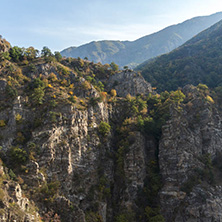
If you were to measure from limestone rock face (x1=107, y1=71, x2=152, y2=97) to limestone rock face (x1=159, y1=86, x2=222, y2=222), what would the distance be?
24.3 m

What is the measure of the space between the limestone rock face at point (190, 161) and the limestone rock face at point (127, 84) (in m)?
24.3

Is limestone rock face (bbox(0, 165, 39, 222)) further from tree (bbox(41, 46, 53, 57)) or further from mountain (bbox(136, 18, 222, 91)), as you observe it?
mountain (bbox(136, 18, 222, 91))

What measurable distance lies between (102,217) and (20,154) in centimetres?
2340

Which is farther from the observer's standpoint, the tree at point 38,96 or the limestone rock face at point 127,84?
the limestone rock face at point 127,84

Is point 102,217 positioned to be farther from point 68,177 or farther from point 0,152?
point 0,152

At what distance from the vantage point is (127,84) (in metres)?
81.9

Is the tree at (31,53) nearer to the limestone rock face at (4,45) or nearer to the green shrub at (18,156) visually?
the limestone rock face at (4,45)

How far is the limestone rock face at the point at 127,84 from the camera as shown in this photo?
8056 cm

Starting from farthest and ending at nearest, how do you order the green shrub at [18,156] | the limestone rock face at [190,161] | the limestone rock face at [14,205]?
the limestone rock face at [190,161], the green shrub at [18,156], the limestone rock face at [14,205]

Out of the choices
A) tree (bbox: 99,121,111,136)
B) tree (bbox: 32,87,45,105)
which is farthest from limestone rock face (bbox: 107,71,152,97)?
tree (bbox: 32,87,45,105)

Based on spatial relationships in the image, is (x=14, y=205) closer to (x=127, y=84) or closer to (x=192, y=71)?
(x=127, y=84)

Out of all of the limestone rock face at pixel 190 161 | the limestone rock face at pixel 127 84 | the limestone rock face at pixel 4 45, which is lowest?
the limestone rock face at pixel 190 161

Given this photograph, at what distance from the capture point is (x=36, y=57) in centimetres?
6994

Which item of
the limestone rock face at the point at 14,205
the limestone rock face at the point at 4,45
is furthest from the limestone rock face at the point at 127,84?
the limestone rock face at the point at 14,205
